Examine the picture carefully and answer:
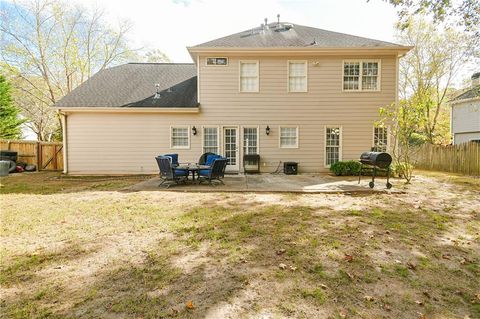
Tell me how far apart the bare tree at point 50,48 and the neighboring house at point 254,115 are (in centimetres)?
1117

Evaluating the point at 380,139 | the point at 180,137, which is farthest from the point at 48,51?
the point at 380,139

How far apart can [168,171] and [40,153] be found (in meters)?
10.6

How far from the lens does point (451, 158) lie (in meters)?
13.8

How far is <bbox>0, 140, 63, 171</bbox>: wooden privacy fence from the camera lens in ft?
46.2

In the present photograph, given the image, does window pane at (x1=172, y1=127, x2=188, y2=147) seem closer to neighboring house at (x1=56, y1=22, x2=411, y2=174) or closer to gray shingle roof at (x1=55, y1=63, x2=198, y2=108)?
neighboring house at (x1=56, y1=22, x2=411, y2=174)

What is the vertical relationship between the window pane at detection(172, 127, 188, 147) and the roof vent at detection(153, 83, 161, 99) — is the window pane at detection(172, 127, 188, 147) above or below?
below

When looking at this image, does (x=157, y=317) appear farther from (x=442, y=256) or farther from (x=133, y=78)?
(x=133, y=78)

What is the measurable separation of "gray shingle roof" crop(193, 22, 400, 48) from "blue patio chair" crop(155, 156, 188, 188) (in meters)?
6.24

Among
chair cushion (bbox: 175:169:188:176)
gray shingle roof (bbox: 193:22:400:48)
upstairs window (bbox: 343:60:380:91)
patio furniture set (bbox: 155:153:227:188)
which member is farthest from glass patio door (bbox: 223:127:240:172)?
upstairs window (bbox: 343:60:380:91)

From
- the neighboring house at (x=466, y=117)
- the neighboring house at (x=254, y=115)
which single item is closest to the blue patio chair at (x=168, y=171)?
the neighboring house at (x=254, y=115)

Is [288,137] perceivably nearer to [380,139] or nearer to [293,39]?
[380,139]

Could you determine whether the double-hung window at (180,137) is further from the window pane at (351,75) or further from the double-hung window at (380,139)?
the double-hung window at (380,139)

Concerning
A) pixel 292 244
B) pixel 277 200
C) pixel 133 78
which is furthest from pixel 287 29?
pixel 292 244

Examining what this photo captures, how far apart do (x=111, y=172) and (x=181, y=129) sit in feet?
12.9
